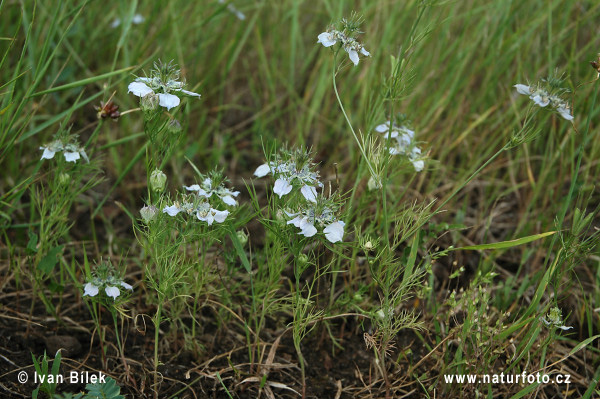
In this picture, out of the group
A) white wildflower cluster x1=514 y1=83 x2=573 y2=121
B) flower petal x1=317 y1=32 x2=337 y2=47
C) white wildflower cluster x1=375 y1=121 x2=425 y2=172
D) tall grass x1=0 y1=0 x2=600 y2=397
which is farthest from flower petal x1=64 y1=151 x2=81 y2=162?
white wildflower cluster x1=514 y1=83 x2=573 y2=121

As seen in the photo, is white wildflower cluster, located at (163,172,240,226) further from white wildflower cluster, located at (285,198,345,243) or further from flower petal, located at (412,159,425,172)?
flower petal, located at (412,159,425,172)

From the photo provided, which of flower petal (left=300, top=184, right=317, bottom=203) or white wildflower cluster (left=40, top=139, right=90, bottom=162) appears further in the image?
white wildflower cluster (left=40, top=139, right=90, bottom=162)

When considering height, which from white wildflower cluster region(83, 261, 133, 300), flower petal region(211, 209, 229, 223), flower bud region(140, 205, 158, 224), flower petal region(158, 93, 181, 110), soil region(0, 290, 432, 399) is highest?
flower petal region(158, 93, 181, 110)

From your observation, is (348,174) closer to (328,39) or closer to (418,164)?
(418,164)

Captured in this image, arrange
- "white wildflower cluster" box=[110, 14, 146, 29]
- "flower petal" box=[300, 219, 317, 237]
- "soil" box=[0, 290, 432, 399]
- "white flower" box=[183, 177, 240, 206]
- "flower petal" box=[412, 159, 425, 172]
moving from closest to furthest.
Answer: "flower petal" box=[300, 219, 317, 237]
"white flower" box=[183, 177, 240, 206]
"soil" box=[0, 290, 432, 399]
"flower petal" box=[412, 159, 425, 172]
"white wildflower cluster" box=[110, 14, 146, 29]

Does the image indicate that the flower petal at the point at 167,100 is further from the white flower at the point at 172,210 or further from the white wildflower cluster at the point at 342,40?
the white wildflower cluster at the point at 342,40

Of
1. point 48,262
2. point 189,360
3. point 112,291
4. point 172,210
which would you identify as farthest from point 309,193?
point 48,262

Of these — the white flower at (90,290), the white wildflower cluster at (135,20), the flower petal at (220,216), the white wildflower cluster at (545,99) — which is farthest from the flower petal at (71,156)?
the white wildflower cluster at (545,99)
